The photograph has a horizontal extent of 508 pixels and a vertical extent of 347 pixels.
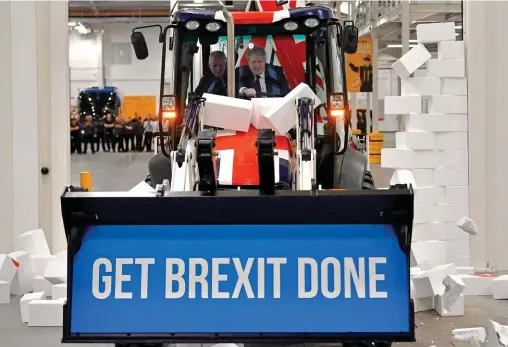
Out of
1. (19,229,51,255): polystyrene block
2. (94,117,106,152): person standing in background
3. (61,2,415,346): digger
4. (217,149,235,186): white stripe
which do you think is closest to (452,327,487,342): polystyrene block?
(61,2,415,346): digger

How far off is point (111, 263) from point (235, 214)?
0.57 meters

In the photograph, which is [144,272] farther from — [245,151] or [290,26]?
[290,26]

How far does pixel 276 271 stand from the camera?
123 inches

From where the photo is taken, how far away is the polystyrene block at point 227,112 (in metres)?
4.55

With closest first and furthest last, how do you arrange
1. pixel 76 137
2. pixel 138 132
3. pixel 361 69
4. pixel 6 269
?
1. pixel 6 269
2. pixel 361 69
3. pixel 76 137
4. pixel 138 132

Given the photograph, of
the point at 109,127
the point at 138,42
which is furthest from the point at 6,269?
the point at 109,127

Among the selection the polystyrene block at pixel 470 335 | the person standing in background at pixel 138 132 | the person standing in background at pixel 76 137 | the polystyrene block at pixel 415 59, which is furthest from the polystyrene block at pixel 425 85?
the person standing in background at pixel 76 137

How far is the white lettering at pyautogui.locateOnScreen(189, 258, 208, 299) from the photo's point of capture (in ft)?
10.2

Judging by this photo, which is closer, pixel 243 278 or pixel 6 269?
pixel 243 278

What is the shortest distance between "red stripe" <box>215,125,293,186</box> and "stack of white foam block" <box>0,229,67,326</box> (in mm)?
1482

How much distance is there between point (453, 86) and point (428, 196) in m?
1.03

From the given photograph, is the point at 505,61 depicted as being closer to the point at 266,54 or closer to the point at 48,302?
the point at 266,54

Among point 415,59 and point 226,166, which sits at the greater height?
point 415,59

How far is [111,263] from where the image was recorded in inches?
124
